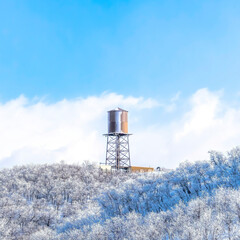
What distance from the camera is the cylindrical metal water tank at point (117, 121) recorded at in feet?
310

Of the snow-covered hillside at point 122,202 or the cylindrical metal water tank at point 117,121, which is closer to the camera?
the snow-covered hillside at point 122,202

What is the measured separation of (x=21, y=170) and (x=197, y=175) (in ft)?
245

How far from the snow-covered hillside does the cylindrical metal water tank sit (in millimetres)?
14612

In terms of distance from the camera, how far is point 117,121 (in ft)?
311

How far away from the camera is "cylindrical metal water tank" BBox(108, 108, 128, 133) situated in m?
94.4

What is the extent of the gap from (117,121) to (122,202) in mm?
31187

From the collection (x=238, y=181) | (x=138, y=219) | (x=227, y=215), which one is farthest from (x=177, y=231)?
(x=238, y=181)

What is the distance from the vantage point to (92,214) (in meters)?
70.2

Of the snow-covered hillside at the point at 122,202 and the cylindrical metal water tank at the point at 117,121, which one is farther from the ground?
the cylindrical metal water tank at the point at 117,121

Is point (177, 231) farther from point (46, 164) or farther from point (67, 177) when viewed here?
point (46, 164)

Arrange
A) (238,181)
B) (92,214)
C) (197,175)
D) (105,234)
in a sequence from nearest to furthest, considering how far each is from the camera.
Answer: (105,234), (238,181), (197,175), (92,214)

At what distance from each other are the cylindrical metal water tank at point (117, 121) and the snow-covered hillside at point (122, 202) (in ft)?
47.9

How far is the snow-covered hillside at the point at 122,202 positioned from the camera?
40.1 metres

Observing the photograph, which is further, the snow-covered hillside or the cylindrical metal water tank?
the cylindrical metal water tank
